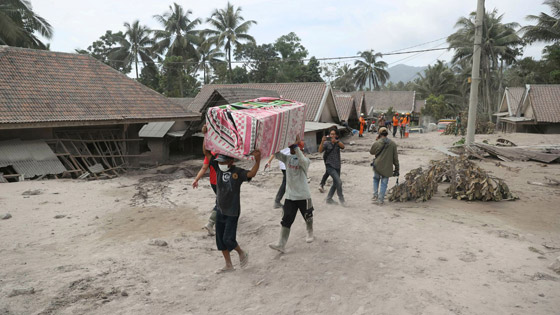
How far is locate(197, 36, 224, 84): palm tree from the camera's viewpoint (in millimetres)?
38131

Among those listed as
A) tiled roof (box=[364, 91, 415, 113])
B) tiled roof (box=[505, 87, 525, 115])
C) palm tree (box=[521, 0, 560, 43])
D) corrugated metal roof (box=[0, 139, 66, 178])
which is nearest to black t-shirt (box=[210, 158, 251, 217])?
corrugated metal roof (box=[0, 139, 66, 178])

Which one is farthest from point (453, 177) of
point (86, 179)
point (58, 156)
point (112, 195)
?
point (58, 156)

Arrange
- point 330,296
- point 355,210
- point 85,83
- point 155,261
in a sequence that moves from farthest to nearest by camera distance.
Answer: point 85,83, point 355,210, point 155,261, point 330,296

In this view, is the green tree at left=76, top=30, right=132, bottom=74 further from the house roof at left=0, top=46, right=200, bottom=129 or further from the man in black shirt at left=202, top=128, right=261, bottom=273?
the man in black shirt at left=202, top=128, right=261, bottom=273

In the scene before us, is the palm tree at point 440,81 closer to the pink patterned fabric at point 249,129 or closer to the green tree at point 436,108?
Answer: the green tree at point 436,108

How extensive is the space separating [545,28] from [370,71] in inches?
917

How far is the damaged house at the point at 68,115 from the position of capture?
34.9ft

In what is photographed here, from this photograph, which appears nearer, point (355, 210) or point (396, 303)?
point (396, 303)

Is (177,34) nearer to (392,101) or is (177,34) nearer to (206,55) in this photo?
(206,55)

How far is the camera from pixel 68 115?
441 inches

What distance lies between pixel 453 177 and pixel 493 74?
125ft

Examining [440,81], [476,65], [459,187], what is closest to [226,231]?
[459,187]

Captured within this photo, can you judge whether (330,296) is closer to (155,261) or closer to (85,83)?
(155,261)

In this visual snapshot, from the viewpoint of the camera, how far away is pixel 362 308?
11.7ft
